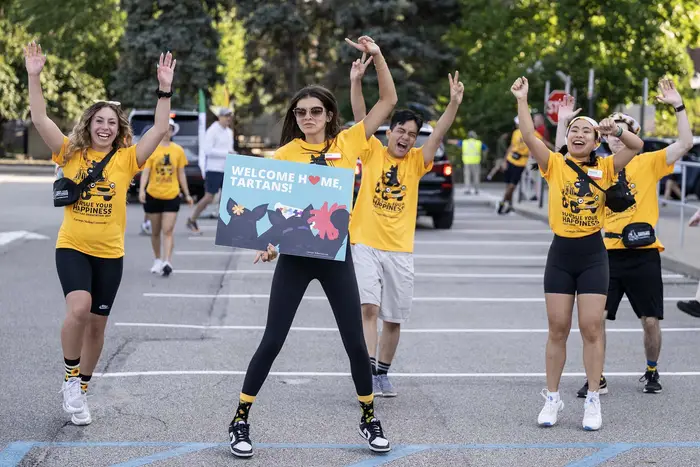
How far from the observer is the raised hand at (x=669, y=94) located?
700 centimetres

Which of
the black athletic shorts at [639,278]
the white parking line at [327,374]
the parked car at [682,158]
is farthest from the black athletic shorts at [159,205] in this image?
the parked car at [682,158]

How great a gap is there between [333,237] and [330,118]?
0.65 m

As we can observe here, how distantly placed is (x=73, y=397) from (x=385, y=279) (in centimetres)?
196

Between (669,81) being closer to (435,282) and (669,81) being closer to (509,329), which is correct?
(509,329)

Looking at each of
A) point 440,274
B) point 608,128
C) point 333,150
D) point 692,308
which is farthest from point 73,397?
point 440,274

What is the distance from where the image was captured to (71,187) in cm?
632

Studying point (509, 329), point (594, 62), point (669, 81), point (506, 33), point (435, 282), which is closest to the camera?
point (669, 81)

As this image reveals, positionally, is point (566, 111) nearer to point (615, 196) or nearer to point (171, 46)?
point (615, 196)

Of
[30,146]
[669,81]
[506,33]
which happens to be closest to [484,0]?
[506,33]

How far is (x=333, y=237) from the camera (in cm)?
576

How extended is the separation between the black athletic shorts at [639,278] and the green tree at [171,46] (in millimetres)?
35515

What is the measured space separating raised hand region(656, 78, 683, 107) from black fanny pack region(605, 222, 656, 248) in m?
0.80

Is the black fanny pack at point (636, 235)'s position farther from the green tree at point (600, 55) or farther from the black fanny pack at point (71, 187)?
the green tree at point (600, 55)

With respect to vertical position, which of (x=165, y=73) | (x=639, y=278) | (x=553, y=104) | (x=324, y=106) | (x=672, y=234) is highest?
(x=165, y=73)
